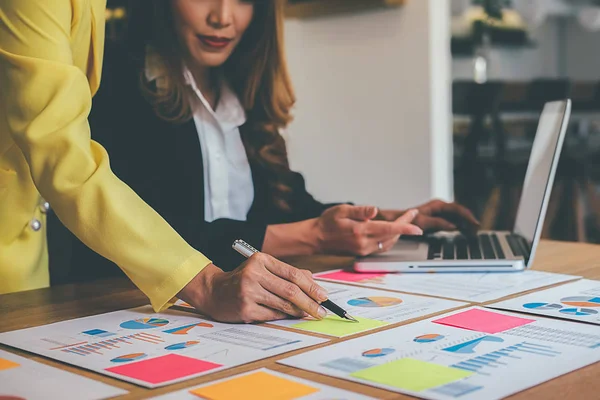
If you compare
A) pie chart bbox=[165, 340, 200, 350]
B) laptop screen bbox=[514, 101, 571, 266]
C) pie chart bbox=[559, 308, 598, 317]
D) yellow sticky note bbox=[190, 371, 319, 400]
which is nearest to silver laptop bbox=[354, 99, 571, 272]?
laptop screen bbox=[514, 101, 571, 266]

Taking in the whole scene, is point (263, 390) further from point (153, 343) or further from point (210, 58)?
point (210, 58)

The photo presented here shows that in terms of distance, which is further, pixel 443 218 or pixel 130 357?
pixel 443 218

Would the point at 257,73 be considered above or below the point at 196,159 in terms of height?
above

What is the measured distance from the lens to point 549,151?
1380 millimetres

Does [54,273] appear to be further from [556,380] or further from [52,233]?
[556,380]

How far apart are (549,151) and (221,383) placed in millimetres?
882

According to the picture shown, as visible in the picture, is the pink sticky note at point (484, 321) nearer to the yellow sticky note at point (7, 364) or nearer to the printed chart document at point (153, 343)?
the printed chart document at point (153, 343)

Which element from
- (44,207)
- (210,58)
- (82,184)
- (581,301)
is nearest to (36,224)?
(44,207)

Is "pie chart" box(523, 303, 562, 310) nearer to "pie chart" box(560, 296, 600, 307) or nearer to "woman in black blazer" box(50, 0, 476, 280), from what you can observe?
"pie chart" box(560, 296, 600, 307)

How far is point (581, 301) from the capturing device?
1.02 metres

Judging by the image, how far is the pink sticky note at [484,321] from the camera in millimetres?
888

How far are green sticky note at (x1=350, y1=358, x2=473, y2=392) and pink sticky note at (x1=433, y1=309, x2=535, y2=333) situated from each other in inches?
6.3

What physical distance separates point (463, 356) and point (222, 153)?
39.6 inches

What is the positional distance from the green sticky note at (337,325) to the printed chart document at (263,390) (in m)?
0.17
